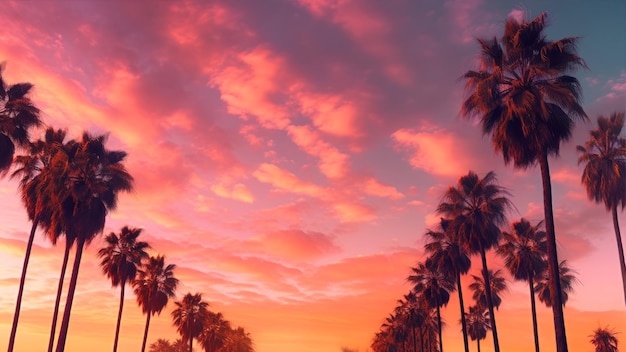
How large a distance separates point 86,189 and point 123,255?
2047 cm

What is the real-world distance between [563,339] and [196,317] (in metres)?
71.0

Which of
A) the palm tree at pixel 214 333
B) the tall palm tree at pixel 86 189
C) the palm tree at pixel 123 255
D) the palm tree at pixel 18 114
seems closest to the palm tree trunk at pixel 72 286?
the tall palm tree at pixel 86 189

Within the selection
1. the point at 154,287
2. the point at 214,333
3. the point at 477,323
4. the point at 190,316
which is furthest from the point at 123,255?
the point at 477,323

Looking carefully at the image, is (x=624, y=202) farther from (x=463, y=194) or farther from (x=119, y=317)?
(x=119, y=317)

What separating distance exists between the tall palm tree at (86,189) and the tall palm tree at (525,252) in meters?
42.7

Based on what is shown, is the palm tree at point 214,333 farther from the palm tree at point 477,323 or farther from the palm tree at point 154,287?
the palm tree at point 477,323

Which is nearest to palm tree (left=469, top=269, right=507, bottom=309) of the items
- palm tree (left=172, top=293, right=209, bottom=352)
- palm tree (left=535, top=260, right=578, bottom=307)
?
palm tree (left=535, top=260, right=578, bottom=307)

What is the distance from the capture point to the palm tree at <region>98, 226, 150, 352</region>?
5406cm

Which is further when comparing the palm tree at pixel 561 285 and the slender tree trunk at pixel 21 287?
the palm tree at pixel 561 285

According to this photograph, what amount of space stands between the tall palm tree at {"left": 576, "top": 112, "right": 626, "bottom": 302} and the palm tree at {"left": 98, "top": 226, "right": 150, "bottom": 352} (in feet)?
150

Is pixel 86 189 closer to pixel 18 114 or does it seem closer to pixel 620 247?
pixel 18 114

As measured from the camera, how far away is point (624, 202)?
4362cm

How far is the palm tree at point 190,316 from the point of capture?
8256 cm

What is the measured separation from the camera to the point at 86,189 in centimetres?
3641
